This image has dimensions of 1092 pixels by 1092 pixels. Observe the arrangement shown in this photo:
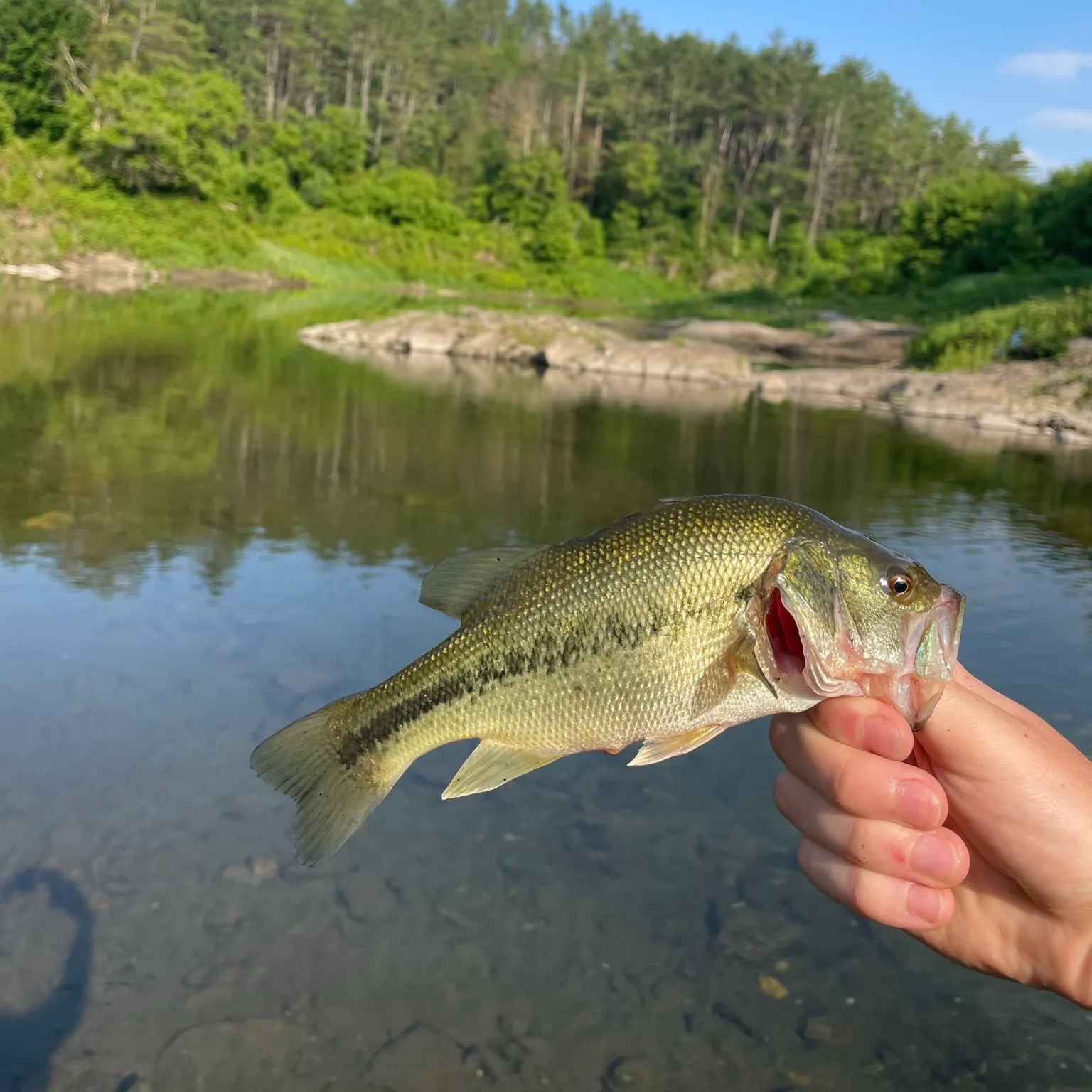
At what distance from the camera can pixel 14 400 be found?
19922mm

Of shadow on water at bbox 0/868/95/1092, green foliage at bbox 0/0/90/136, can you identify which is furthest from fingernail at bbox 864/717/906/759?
green foliage at bbox 0/0/90/136

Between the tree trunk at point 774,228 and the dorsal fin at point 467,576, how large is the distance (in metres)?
97.6

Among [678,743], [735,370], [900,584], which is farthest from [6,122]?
[900,584]

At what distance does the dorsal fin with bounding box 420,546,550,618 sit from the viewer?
3236mm

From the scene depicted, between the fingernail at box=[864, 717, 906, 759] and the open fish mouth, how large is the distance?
0.05 m

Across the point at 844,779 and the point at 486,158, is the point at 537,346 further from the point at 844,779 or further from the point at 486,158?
the point at 486,158

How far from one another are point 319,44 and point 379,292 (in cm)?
4864

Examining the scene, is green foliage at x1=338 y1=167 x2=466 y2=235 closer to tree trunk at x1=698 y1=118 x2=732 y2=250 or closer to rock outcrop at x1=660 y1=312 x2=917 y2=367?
tree trunk at x1=698 y1=118 x2=732 y2=250

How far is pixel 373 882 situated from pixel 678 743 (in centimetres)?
377

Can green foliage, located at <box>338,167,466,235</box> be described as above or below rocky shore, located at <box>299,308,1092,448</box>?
above

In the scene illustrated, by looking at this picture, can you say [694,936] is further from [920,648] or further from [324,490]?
[324,490]

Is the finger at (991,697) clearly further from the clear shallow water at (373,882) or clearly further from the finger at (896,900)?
the clear shallow water at (373,882)

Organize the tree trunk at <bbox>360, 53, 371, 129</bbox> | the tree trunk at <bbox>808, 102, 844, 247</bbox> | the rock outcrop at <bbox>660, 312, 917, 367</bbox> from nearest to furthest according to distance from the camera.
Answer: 1. the rock outcrop at <bbox>660, 312, 917, 367</bbox>
2. the tree trunk at <bbox>808, 102, 844, 247</bbox>
3. the tree trunk at <bbox>360, 53, 371, 129</bbox>

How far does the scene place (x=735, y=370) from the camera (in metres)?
37.2
